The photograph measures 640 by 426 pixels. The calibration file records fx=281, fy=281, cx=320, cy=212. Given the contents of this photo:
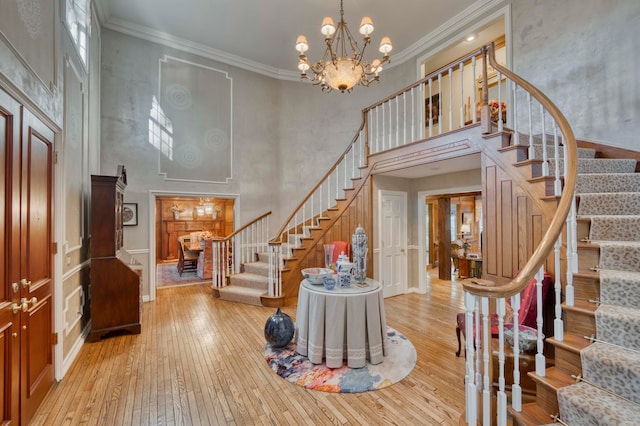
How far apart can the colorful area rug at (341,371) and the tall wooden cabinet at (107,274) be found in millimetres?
1937

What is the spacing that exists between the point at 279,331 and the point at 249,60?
19.2ft

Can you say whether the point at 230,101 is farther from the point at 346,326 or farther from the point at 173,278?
the point at 346,326

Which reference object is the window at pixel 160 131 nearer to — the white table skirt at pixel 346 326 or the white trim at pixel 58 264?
the white trim at pixel 58 264

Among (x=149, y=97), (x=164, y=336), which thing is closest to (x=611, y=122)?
(x=164, y=336)

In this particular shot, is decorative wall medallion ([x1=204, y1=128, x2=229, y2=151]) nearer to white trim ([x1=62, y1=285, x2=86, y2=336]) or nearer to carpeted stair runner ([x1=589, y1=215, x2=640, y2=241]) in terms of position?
white trim ([x1=62, y1=285, x2=86, y2=336])

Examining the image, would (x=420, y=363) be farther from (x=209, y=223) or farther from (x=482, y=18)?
(x=209, y=223)

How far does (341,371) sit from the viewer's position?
8.87 feet

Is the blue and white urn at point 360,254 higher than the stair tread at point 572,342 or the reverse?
higher

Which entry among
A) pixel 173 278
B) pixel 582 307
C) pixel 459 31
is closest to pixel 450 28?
pixel 459 31

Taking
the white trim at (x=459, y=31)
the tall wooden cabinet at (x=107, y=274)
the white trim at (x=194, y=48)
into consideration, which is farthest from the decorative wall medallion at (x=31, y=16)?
the white trim at (x=459, y=31)

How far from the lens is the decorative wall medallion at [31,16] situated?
6.37ft

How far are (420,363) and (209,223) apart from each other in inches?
367

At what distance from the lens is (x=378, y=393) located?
7.81 ft

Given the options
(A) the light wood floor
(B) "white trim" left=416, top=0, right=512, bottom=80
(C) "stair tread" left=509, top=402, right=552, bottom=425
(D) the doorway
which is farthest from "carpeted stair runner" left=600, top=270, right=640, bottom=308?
(B) "white trim" left=416, top=0, right=512, bottom=80
